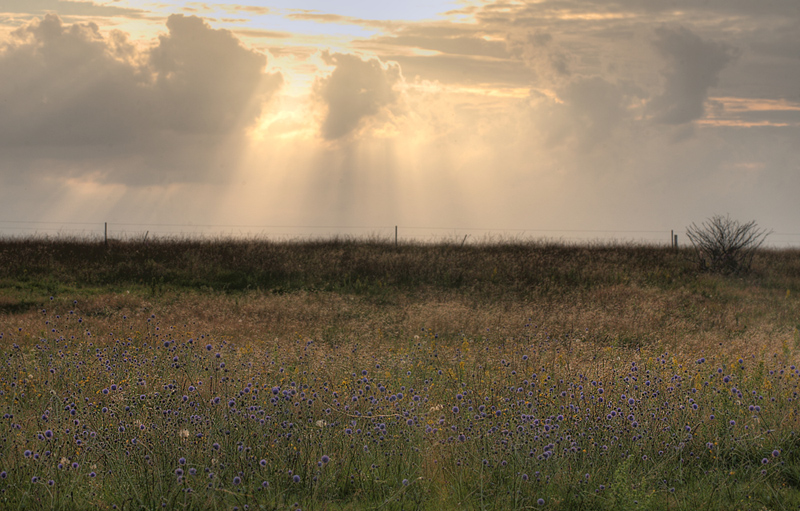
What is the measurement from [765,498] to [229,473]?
12.4 ft

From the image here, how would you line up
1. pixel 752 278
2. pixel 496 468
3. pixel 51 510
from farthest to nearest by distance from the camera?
1. pixel 752 278
2. pixel 496 468
3. pixel 51 510

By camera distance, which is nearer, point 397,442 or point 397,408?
point 397,442

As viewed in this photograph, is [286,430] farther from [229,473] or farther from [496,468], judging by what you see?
[496,468]

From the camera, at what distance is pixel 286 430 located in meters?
4.45

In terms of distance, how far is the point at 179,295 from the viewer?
55.4 feet

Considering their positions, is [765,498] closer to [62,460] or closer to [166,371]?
[62,460]

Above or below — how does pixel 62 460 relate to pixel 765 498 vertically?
above

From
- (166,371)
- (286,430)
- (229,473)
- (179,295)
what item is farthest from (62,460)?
(179,295)

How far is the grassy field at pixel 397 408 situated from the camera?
396 cm

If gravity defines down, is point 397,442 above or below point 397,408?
below

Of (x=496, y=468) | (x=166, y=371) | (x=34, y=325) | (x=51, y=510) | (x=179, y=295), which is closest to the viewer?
(x=51, y=510)

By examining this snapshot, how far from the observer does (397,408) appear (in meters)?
5.02

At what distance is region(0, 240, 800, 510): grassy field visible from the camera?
3961 millimetres

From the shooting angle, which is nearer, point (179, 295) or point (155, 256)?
point (179, 295)
